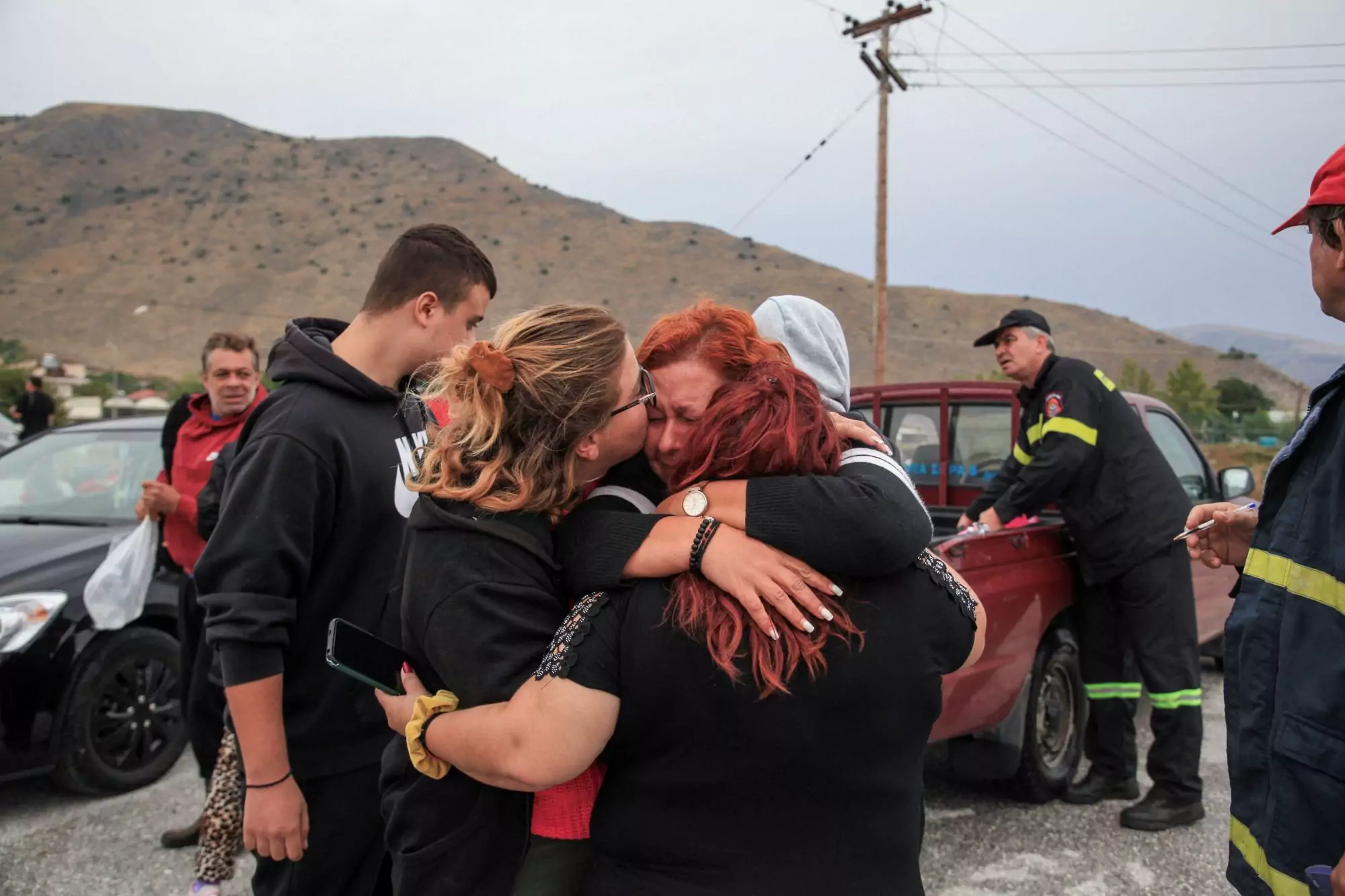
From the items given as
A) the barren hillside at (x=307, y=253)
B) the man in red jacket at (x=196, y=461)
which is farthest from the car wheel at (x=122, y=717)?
the barren hillside at (x=307, y=253)

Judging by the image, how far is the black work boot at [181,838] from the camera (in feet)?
13.1

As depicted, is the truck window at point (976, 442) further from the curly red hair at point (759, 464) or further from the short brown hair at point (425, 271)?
the curly red hair at point (759, 464)

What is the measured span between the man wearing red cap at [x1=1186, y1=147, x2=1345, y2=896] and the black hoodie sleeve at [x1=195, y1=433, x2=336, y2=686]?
73.8 inches

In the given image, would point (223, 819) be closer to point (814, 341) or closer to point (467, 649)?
point (467, 649)

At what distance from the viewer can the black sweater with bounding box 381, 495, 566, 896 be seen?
1373 mm

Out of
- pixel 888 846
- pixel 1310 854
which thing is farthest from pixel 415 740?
pixel 1310 854

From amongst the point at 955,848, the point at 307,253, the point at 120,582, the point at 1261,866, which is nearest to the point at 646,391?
the point at 1261,866

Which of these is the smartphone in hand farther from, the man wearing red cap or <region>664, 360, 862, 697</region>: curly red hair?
the man wearing red cap

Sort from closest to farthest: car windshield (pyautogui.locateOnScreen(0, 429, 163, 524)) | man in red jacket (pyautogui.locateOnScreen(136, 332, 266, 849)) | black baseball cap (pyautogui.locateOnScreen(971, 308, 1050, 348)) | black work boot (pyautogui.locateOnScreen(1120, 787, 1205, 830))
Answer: man in red jacket (pyautogui.locateOnScreen(136, 332, 266, 849)) → black work boot (pyautogui.locateOnScreen(1120, 787, 1205, 830)) → black baseball cap (pyautogui.locateOnScreen(971, 308, 1050, 348)) → car windshield (pyautogui.locateOnScreen(0, 429, 163, 524))

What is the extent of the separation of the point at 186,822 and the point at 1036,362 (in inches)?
179

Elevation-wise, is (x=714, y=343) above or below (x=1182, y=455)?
above

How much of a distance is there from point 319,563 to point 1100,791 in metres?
3.94

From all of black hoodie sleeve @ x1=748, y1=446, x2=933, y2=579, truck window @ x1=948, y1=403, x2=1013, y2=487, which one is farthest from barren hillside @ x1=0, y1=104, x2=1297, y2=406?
black hoodie sleeve @ x1=748, y1=446, x2=933, y2=579

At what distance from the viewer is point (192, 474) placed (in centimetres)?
404
